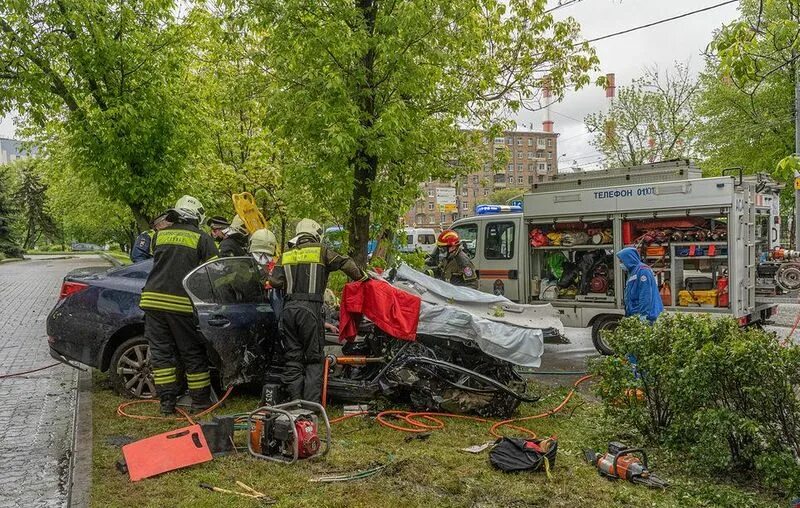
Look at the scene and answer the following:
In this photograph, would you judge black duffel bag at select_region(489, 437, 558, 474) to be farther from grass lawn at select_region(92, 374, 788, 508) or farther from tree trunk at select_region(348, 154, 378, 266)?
tree trunk at select_region(348, 154, 378, 266)

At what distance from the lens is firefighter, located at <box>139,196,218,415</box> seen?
6.37 m

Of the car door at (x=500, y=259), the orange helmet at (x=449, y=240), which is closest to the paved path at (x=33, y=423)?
the orange helmet at (x=449, y=240)

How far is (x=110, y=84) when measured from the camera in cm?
994

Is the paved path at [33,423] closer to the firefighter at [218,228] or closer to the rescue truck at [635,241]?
the firefighter at [218,228]

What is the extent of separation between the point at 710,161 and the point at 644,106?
167 inches

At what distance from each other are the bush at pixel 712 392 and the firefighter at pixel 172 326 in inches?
153

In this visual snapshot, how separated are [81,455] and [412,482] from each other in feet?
8.71

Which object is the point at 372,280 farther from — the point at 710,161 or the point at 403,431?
the point at 710,161

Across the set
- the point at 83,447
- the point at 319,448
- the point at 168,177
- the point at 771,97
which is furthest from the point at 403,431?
the point at 771,97

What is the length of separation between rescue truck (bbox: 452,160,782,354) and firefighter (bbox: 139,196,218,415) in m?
5.06

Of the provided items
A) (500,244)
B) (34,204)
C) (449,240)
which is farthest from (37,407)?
(34,204)

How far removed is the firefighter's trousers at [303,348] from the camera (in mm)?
6102

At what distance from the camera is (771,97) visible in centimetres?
2611

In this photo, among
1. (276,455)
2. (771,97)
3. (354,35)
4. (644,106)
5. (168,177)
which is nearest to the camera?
(276,455)
